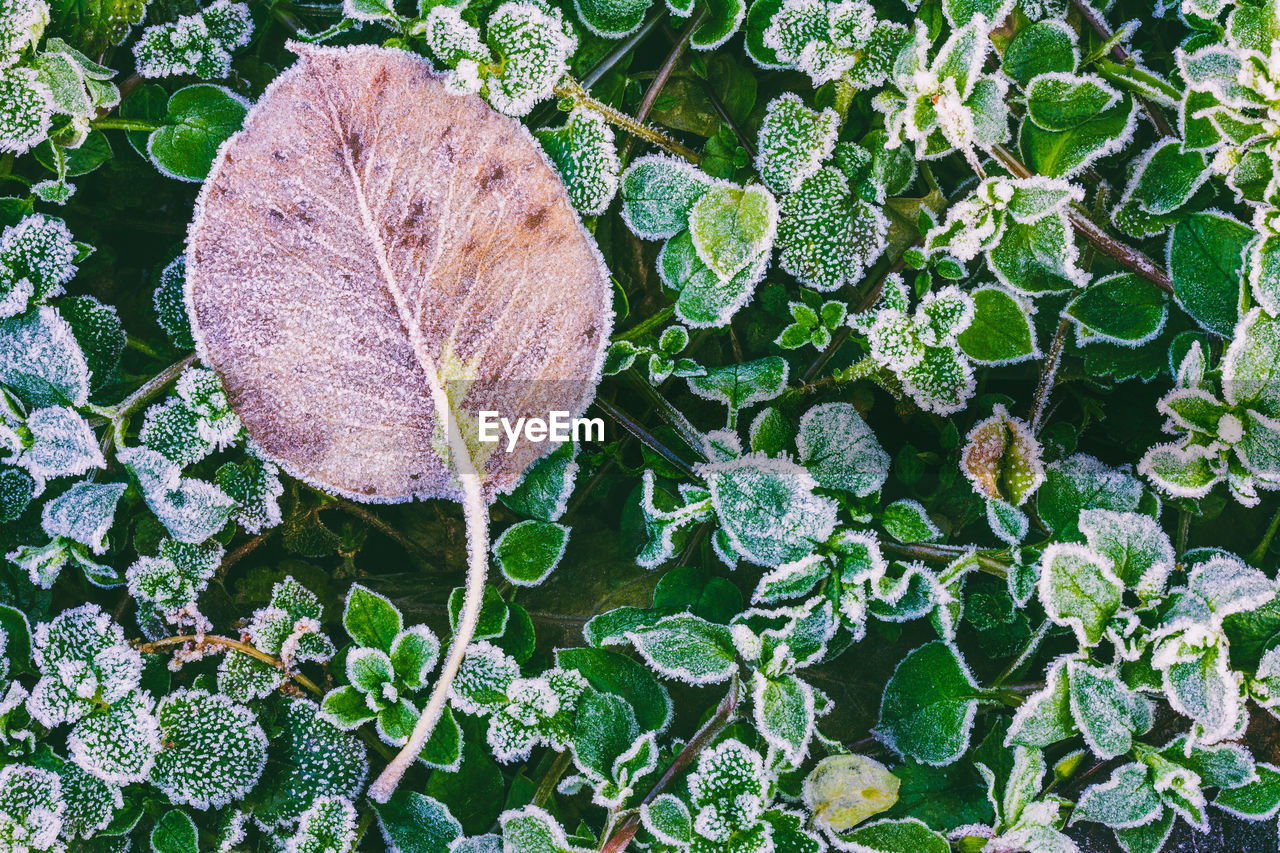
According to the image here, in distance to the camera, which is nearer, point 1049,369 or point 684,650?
point 684,650

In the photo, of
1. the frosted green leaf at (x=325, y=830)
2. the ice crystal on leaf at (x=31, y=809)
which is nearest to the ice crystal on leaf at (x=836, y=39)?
the frosted green leaf at (x=325, y=830)

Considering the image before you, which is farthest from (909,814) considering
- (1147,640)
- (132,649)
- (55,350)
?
(55,350)

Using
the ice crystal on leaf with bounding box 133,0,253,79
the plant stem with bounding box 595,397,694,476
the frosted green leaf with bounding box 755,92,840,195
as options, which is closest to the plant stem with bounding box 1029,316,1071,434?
the frosted green leaf with bounding box 755,92,840,195

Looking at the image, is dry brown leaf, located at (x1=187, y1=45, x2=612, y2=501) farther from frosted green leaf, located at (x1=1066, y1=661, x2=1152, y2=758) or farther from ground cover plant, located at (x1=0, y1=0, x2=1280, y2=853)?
frosted green leaf, located at (x1=1066, y1=661, x2=1152, y2=758)

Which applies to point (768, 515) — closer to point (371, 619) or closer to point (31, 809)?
point (371, 619)

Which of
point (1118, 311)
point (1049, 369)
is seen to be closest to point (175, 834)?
point (1049, 369)

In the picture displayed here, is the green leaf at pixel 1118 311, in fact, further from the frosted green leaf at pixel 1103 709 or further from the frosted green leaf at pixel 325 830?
the frosted green leaf at pixel 325 830

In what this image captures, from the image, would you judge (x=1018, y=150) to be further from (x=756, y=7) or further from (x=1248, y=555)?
(x=1248, y=555)
